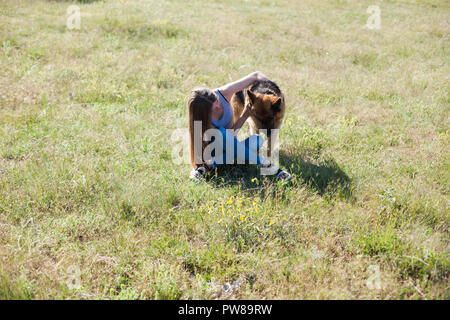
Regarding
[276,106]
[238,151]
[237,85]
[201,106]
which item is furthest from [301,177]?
[201,106]

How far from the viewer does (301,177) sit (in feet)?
15.5

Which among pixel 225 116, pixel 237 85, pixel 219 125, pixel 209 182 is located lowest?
pixel 209 182

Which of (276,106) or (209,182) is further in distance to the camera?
(209,182)

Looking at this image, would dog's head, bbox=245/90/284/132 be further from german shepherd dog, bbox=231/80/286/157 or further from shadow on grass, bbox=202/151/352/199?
shadow on grass, bbox=202/151/352/199

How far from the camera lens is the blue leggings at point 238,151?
4.54m

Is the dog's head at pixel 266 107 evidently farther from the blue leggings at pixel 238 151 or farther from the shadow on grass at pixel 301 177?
the shadow on grass at pixel 301 177

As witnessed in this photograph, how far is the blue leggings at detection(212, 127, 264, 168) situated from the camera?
4.54 metres

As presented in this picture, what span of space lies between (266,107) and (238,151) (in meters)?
0.79

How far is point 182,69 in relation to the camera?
29.1 feet

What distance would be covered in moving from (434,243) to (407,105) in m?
4.75

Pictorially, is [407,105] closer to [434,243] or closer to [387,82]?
[387,82]

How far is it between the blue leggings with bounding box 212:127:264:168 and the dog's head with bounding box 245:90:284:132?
1.10ft

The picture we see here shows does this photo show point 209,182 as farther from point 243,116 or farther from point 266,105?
point 266,105

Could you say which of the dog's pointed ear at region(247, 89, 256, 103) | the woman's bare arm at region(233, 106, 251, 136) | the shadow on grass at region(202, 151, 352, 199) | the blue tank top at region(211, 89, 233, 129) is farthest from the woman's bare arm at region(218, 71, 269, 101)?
the shadow on grass at region(202, 151, 352, 199)
